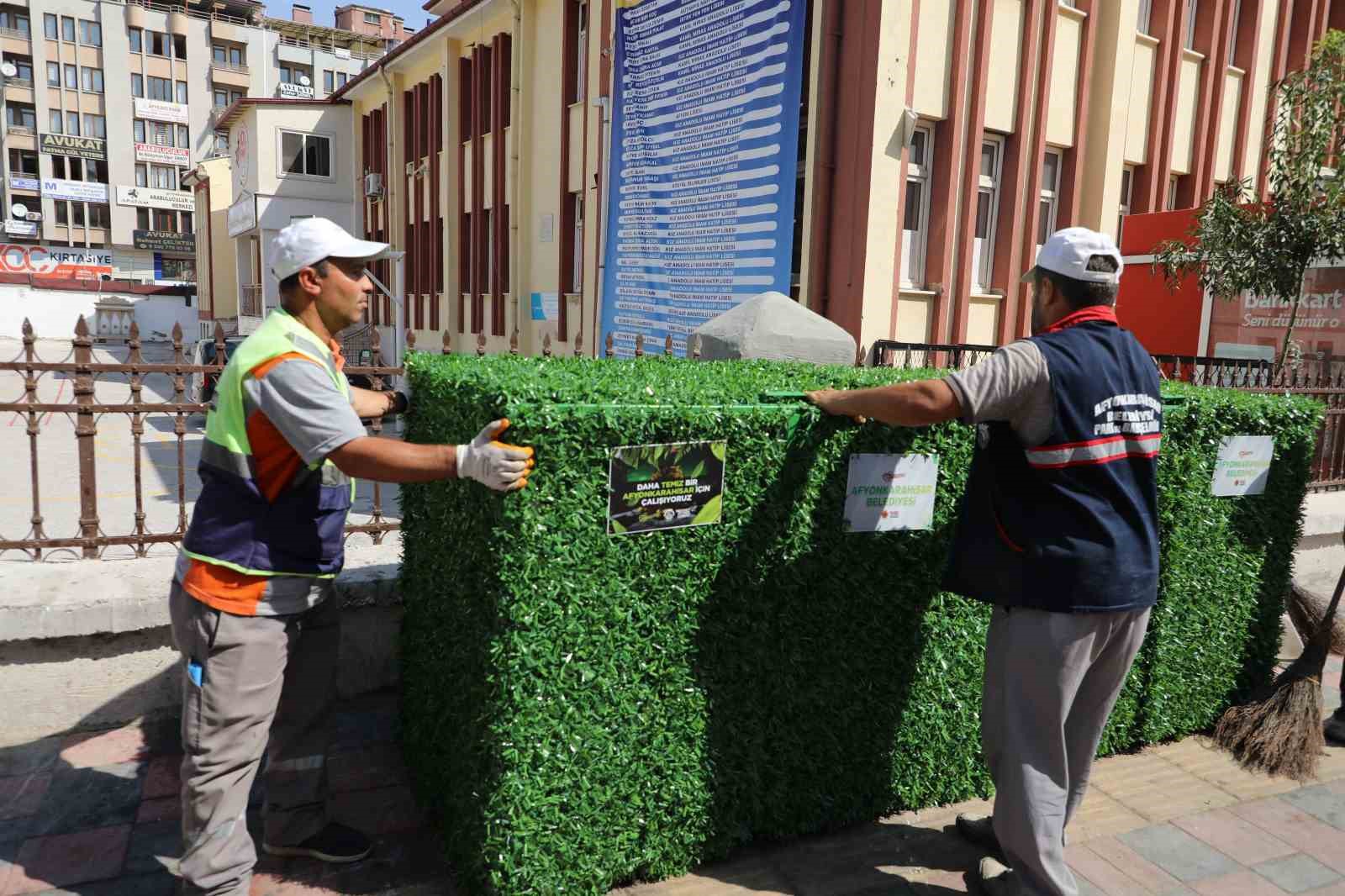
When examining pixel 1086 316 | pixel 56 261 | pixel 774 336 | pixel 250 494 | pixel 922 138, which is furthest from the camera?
pixel 56 261

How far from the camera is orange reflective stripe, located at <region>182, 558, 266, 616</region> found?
8.61 feet

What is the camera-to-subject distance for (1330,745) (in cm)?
439

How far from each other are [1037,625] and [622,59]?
12.2 meters

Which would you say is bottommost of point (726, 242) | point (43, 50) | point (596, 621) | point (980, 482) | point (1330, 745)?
point (1330, 745)

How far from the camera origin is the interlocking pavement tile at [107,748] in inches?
146

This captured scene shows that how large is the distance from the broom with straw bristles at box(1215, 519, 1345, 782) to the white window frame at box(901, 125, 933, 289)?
25.0 ft

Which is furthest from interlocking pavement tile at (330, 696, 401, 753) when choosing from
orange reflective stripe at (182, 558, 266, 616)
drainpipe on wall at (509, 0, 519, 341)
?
drainpipe on wall at (509, 0, 519, 341)

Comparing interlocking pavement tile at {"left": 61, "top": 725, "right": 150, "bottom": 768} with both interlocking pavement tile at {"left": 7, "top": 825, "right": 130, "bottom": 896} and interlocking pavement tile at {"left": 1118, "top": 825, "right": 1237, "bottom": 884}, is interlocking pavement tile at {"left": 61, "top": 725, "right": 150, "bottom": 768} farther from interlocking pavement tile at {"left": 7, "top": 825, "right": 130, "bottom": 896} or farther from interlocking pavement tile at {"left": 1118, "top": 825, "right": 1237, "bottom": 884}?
interlocking pavement tile at {"left": 1118, "top": 825, "right": 1237, "bottom": 884}

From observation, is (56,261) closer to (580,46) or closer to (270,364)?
(580,46)

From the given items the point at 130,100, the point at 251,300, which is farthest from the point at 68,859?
the point at 130,100

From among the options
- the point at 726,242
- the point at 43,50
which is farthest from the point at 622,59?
the point at 43,50

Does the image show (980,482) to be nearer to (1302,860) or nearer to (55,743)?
(1302,860)

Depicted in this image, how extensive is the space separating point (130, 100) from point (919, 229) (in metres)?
61.6

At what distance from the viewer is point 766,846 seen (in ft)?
10.7
